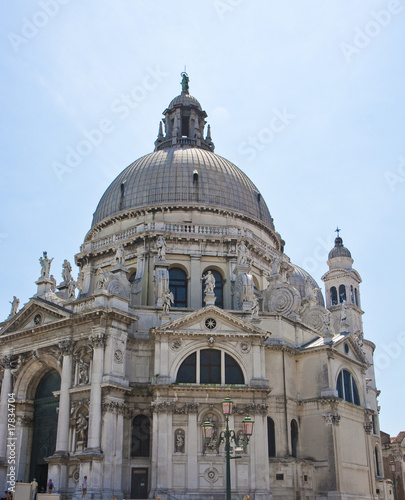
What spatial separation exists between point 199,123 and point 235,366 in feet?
87.5

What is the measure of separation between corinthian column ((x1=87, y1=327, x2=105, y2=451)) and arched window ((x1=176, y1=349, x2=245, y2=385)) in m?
4.55

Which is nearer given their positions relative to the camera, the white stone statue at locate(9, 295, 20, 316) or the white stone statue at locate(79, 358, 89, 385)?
the white stone statue at locate(79, 358, 89, 385)

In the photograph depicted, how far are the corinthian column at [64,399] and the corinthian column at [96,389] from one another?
6.67ft

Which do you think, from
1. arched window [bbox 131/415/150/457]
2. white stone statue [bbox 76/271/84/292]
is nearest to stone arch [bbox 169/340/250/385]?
arched window [bbox 131/415/150/457]

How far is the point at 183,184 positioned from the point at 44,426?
20.1m

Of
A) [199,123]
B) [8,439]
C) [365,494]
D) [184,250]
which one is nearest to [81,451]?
[8,439]

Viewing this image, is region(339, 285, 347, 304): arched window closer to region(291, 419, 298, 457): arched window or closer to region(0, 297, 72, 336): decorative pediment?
region(291, 419, 298, 457): arched window

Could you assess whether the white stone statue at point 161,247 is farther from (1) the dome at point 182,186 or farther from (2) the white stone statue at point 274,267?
(2) the white stone statue at point 274,267

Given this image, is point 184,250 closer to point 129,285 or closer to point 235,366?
point 129,285

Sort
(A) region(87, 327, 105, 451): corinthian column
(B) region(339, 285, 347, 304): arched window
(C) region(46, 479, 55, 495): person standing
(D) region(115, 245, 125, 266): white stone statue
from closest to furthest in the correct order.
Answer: (C) region(46, 479, 55, 495): person standing
(A) region(87, 327, 105, 451): corinthian column
(D) region(115, 245, 125, 266): white stone statue
(B) region(339, 285, 347, 304): arched window

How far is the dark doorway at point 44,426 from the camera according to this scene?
38812mm

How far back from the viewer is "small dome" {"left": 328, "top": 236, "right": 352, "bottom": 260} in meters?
67.6

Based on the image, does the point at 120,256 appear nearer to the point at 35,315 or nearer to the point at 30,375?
the point at 35,315

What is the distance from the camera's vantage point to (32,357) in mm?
39969
